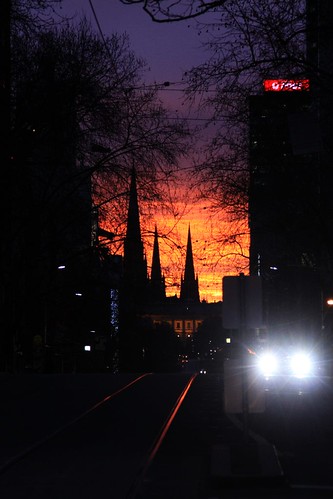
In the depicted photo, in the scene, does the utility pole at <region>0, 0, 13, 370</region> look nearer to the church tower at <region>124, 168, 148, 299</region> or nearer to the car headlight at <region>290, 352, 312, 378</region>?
the church tower at <region>124, 168, 148, 299</region>

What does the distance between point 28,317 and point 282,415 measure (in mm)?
32021

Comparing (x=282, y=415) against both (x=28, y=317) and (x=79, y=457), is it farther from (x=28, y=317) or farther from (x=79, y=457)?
(x=28, y=317)

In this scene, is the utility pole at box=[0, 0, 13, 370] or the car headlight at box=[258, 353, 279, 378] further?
the car headlight at box=[258, 353, 279, 378]

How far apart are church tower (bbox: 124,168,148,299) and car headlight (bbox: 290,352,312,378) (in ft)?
22.0

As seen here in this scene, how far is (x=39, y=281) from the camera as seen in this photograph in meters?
42.9

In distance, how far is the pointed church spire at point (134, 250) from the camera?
36.2 metres

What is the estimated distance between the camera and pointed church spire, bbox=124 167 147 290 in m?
36.2

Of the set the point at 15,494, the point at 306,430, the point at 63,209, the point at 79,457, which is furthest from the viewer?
the point at 63,209

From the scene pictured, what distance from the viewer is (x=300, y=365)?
37.7 metres

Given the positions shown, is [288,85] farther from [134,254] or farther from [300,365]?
[134,254]

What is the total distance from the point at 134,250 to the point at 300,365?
292 inches

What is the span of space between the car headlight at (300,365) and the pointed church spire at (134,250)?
6700mm

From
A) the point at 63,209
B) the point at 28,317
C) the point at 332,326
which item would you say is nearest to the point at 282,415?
the point at 63,209

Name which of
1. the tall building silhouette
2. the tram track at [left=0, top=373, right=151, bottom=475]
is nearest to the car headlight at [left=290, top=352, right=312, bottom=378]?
the tall building silhouette
